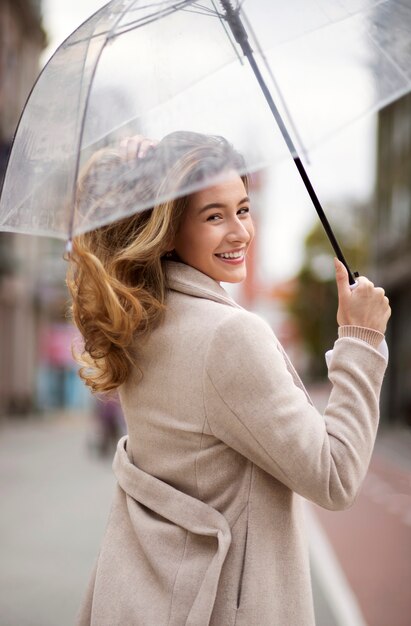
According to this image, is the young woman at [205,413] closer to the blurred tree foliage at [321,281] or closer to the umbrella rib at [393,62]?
the umbrella rib at [393,62]

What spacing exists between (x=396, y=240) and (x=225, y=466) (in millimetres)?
27671

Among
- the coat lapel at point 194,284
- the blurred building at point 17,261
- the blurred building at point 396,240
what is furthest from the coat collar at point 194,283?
the blurred building at point 17,261

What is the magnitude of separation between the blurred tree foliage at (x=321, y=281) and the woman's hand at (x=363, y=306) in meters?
45.7

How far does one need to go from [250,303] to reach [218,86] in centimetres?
6208

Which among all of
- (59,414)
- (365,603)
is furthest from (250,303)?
(365,603)

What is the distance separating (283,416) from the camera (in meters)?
1.78

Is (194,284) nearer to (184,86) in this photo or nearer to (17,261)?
(184,86)

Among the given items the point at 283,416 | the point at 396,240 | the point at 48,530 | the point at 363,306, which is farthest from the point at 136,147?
the point at 396,240

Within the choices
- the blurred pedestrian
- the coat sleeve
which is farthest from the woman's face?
the blurred pedestrian

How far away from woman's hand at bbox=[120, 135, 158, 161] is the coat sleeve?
49 centimetres

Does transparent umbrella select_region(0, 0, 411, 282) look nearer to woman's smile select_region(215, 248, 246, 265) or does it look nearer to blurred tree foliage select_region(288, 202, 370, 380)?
woman's smile select_region(215, 248, 246, 265)

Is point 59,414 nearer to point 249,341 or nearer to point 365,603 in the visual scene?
point 365,603

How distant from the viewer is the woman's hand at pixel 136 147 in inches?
82.2

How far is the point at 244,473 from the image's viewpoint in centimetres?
192
